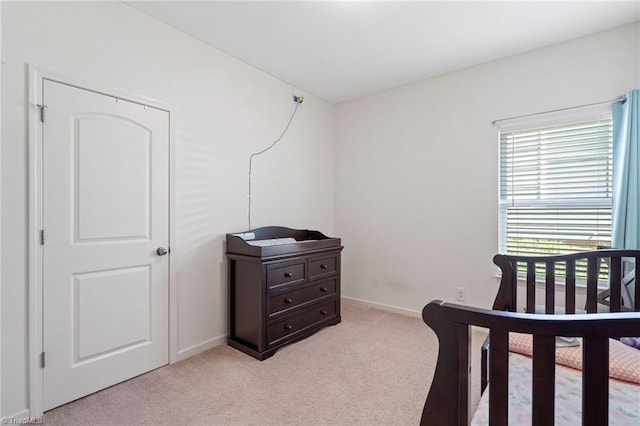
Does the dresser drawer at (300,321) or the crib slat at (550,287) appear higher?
the crib slat at (550,287)

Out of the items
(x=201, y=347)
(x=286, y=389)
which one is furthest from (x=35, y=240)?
(x=286, y=389)

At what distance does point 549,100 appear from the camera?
256 centimetres

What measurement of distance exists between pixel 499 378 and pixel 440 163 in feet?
8.70

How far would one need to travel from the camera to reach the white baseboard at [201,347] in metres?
2.38

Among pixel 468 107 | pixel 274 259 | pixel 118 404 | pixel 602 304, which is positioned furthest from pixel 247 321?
pixel 468 107

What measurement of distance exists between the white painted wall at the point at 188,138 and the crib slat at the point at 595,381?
7.75 feet

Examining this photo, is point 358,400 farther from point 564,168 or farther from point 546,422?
point 564,168

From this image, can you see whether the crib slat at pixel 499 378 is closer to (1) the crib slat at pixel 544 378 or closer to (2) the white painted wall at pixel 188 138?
(1) the crib slat at pixel 544 378

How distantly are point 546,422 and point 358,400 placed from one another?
1327 millimetres

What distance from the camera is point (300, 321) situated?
269 centimetres

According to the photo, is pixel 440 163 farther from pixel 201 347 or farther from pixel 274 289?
pixel 201 347

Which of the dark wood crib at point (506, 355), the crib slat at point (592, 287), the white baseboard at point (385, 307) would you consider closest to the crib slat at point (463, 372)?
the dark wood crib at point (506, 355)

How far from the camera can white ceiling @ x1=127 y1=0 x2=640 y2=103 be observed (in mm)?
2084

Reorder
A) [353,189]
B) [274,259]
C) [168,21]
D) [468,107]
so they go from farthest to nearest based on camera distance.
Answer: [353,189], [468,107], [274,259], [168,21]
